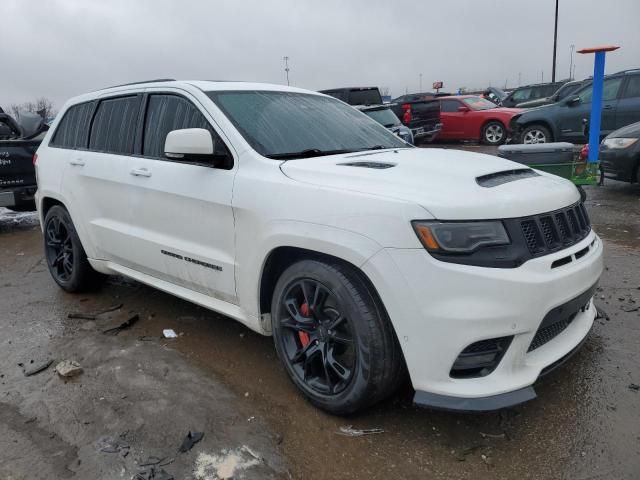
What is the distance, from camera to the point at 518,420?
2.74 m

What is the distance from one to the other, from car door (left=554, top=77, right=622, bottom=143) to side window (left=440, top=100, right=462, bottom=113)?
5.28 m

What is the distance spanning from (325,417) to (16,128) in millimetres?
7785

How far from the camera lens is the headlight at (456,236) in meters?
2.31

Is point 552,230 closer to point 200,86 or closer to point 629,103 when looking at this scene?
point 200,86

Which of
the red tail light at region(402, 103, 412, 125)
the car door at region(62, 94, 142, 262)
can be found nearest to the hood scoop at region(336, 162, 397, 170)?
the car door at region(62, 94, 142, 262)

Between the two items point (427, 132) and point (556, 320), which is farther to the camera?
point (427, 132)

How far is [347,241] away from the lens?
249cm

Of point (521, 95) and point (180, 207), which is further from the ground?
point (521, 95)

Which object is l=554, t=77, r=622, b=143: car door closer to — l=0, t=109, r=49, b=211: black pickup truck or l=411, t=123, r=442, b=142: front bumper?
l=411, t=123, r=442, b=142: front bumper

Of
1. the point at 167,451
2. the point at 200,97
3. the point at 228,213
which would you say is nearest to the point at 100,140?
the point at 200,97

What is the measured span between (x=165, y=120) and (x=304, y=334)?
1.90 m

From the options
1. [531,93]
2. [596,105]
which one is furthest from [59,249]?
[531,93]

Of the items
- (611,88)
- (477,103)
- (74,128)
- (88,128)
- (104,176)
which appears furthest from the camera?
(477,103)

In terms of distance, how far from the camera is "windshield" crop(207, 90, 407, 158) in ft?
10.7
